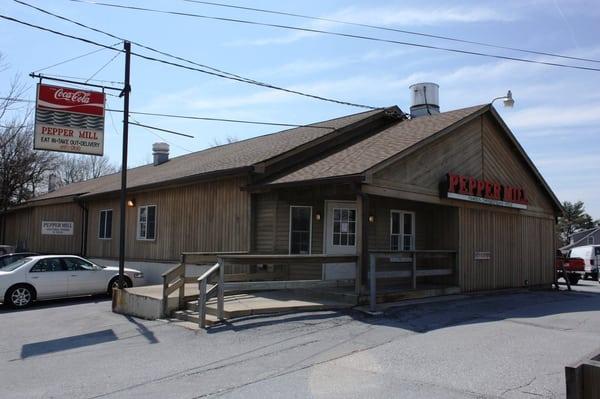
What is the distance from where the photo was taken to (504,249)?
17406mm

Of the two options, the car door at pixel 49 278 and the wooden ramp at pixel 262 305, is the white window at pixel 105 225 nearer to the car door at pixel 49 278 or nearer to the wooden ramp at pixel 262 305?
the car door at pixel 49 278

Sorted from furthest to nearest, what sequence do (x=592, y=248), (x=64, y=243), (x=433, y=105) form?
(x=592, y=248), (x=64, y=243), (x=433, y=105)

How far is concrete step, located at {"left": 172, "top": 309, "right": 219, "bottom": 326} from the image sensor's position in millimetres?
10234

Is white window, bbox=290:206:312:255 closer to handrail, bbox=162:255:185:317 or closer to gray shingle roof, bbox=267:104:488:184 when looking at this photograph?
gray shingle roof, bbox=267:104:488:184

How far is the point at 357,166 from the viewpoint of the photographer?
12438 millimetres

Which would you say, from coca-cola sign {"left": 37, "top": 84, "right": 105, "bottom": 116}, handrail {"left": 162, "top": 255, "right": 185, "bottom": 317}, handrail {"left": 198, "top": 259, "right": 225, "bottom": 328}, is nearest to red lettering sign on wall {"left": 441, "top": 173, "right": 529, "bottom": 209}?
handrail {"left": 198, "top": 259, "right": 225, "bottom": 328}

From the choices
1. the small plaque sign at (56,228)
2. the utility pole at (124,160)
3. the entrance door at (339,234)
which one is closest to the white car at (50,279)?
the utility pole at (124,160)

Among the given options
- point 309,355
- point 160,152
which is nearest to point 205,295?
point 309,355

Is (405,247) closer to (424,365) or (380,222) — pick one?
(380,222)

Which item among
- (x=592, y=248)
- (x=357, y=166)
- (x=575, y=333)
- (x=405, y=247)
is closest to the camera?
(x=575, y=333)

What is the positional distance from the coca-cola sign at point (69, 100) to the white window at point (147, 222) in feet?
22.7

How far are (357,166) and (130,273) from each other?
8.75 meters

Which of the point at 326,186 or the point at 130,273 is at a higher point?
the point at 326,186

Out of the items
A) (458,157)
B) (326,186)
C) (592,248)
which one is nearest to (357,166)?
(326,186)
